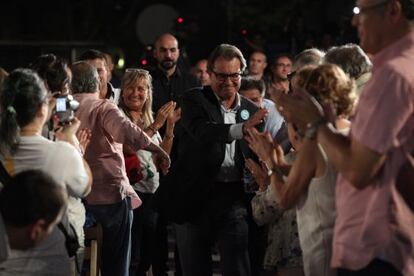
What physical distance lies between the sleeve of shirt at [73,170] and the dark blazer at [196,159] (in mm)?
1990

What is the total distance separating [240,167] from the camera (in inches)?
322

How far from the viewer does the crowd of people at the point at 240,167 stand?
5020mm

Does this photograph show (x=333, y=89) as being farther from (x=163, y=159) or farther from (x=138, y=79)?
(x=138, y=79)

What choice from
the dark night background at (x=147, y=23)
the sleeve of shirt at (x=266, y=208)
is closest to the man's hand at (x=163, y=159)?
A: the sleeve of shirt at (x=266, y=208)

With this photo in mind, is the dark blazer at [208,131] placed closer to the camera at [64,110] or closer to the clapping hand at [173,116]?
the clapping hand at [173,116]

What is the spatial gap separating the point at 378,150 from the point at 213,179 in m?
3.32

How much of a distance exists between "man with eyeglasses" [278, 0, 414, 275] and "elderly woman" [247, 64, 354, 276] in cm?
45

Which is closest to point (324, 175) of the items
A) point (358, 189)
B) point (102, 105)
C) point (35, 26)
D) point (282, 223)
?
point (358, 189)

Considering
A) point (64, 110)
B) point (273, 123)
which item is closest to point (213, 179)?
point (273, 123)

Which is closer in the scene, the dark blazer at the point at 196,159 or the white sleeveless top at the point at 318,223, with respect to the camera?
the white sleeveless top at the point at 318,223

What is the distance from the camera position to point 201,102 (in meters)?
8.23

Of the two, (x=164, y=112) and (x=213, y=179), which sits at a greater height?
(x=164, y=112)

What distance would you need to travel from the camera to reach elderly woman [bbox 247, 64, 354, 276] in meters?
5.72

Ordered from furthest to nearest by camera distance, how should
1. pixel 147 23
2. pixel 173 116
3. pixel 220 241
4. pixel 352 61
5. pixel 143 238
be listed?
1. pixel 147 23
2. pixel 143 238
3. pixel 173 116
4. pixel 220 241
5. pixel 352 61
